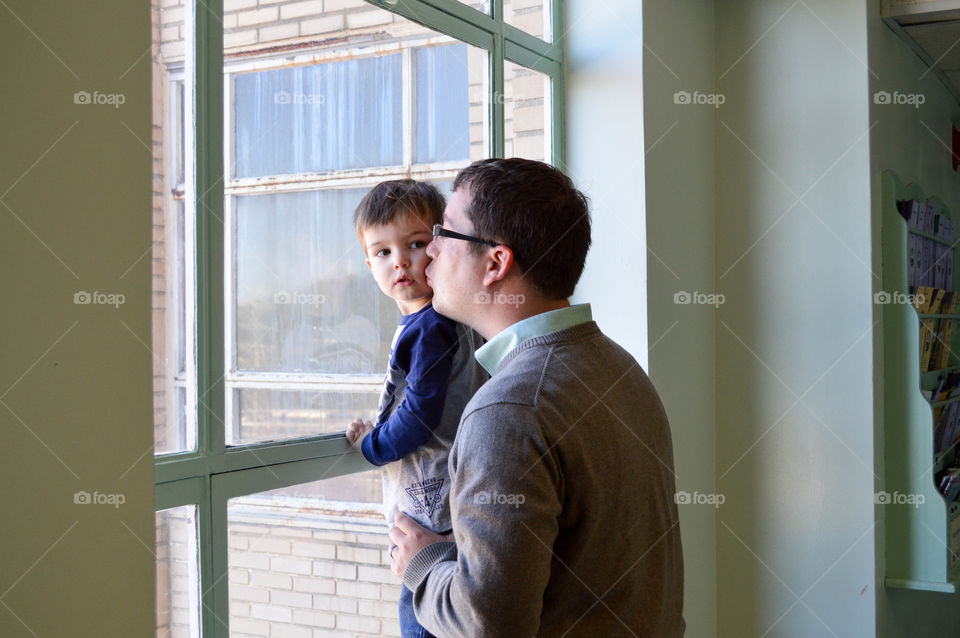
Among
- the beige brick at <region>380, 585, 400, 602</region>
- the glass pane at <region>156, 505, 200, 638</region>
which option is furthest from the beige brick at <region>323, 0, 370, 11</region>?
the beige brick at <region>380, 585, 400, 602</region>

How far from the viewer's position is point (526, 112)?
105 inches

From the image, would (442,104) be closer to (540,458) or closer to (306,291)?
(306,291)

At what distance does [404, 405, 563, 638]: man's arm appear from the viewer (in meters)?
1.17

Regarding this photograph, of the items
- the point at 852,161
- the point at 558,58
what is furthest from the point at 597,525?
the point at 852,161

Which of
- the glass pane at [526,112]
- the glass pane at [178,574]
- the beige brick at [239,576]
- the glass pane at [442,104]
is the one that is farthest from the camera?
the glass pane at [526,112]

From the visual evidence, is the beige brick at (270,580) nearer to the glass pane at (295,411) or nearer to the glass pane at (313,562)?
the glass pane at (313,562)

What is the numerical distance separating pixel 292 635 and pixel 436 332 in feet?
2.11

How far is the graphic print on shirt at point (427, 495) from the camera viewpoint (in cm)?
172

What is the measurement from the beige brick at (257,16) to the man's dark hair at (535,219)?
55 centimetres

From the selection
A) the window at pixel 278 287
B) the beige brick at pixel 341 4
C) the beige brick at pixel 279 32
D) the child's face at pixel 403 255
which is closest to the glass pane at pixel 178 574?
the window at pixel 278 287

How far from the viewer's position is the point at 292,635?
1775 millimetres

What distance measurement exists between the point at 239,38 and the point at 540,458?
96cm

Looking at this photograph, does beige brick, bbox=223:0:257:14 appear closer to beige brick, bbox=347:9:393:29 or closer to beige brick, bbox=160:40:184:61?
beige brick, bbox=160:40:184:61

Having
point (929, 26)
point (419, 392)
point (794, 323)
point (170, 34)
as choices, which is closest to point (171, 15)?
point (170, 34)
